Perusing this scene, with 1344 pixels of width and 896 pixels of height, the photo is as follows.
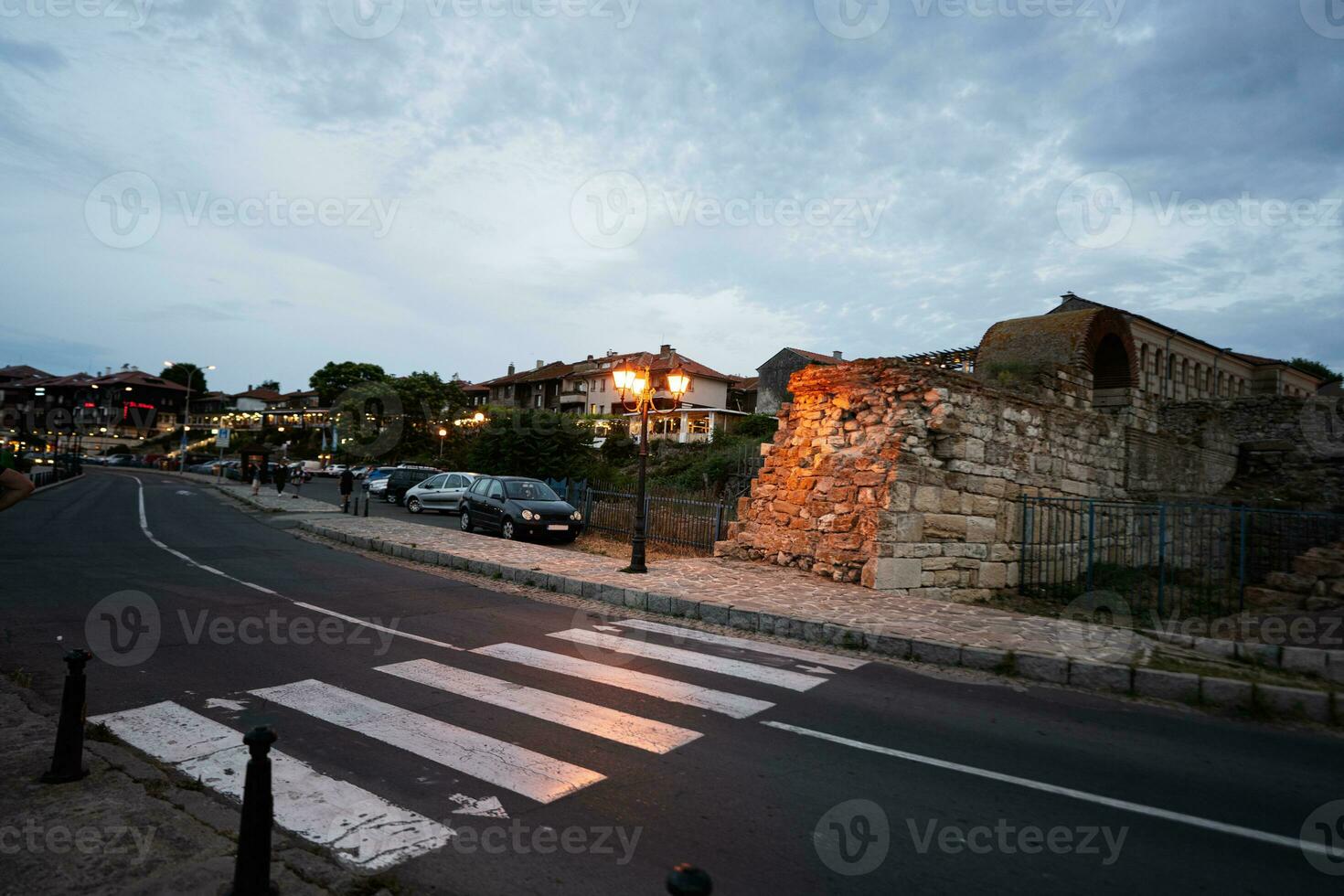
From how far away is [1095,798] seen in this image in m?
3.99

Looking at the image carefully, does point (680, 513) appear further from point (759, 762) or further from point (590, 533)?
point (759, 762)

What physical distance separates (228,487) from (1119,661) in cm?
4059

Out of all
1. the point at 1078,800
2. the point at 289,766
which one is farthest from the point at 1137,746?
the point at 289,766

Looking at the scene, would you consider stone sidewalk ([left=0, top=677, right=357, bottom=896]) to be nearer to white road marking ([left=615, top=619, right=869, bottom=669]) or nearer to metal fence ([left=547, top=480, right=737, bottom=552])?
white road marking ([left=615, top=619, right=869, bottom=669])

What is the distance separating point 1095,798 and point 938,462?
7.56 metres

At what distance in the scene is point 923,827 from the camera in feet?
11.6

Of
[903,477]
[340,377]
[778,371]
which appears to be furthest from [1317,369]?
[340,377]

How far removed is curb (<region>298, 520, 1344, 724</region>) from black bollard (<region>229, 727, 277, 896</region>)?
20.3 feet

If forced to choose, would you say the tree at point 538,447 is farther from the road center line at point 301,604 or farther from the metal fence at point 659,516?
the road center line at point 301,604

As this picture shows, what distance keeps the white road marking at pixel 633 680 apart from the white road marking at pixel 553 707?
55cm

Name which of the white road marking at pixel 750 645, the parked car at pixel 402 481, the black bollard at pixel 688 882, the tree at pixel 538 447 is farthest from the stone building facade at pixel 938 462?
the parked car at pixel 402 481

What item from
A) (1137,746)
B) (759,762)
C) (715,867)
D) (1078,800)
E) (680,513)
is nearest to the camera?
(715,867)

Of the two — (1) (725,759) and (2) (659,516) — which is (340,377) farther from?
(1) (725,759)

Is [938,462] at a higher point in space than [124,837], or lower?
higher
